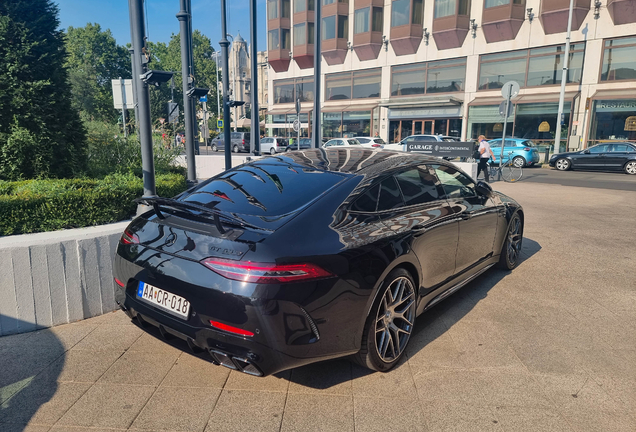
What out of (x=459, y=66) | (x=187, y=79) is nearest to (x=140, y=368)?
(x=187, y=79)

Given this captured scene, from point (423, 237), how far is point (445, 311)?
1.19 metres

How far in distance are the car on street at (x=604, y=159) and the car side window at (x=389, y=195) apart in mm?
20636

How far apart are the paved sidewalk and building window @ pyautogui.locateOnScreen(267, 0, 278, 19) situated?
4354 centimetres

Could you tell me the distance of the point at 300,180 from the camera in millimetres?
3463

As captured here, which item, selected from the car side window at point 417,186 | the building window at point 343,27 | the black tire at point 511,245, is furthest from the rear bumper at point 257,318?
the building window at point 343,27

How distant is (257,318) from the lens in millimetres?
2484

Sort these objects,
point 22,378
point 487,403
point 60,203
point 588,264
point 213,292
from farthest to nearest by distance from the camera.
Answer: point 588,264 < point 60,203 < point 22,378 < point 487,403 < point 213,292

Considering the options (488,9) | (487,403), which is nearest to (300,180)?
(487,403)

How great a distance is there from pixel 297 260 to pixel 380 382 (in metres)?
1.18

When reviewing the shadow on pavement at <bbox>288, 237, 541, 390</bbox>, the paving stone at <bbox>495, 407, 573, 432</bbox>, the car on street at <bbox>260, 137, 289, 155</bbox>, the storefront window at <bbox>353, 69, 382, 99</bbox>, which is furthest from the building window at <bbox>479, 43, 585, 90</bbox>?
the paving stone at <bbox>495, 407, 573, 432</bbox>

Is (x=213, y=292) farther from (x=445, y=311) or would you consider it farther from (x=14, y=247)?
(x=445, y=311)

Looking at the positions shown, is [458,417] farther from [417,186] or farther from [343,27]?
[343,27]

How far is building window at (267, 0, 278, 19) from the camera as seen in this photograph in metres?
42.5

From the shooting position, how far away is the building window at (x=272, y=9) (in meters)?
42.5
